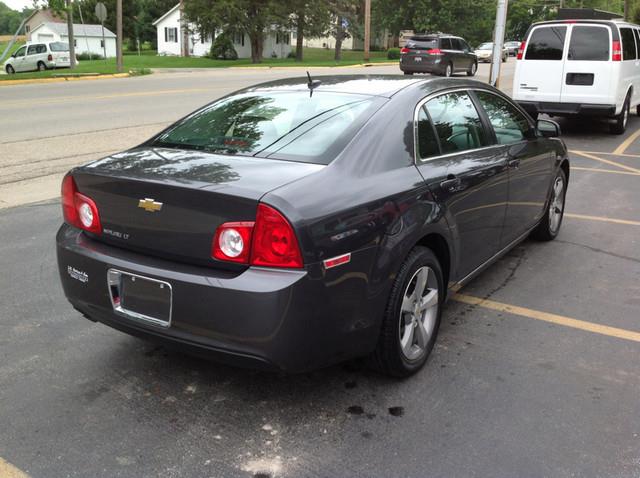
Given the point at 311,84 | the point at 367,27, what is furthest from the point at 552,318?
the point at 367,27

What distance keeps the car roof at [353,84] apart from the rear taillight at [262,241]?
54.2 inches

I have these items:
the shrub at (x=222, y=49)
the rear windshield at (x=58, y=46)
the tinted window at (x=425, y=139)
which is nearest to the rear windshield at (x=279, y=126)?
the tinted window at (x=425, y=139)

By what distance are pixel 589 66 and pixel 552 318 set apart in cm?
899

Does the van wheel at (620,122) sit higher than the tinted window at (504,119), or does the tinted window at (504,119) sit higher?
the tinted window at (504,119)

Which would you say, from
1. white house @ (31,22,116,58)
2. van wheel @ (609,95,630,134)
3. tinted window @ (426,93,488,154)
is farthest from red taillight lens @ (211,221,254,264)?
white house @ (31,22,116,58)

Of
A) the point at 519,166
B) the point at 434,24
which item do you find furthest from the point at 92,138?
the point at 434,24

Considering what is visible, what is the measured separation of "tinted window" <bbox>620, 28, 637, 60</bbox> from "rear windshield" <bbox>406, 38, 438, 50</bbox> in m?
14.6

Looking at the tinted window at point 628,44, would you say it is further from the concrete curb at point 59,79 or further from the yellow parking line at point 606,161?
the concrete curb at point 59,79

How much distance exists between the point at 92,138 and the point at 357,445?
9.58m

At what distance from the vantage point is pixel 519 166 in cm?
476

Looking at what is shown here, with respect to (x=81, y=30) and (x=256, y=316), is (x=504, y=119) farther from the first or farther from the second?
(x=81, y=30)

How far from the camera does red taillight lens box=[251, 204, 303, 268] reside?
2711 mm

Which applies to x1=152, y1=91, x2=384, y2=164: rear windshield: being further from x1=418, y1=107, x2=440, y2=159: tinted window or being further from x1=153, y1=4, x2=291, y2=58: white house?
x1=153, y1=4, x2=291, y2=58: white house

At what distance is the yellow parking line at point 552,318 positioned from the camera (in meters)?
4.11
